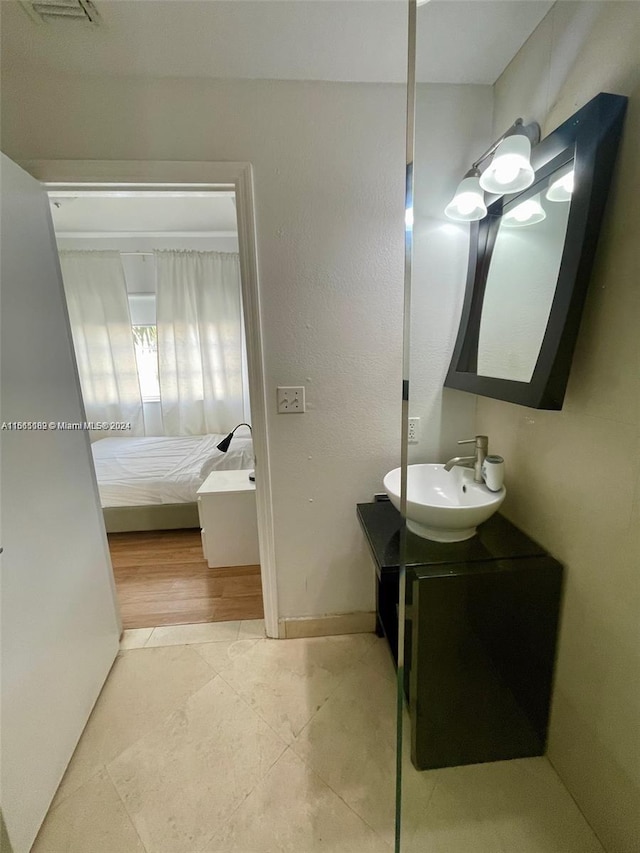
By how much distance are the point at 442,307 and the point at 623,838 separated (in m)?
1.62

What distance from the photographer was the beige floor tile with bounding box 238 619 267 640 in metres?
1.54

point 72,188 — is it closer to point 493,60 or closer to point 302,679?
point 493,60

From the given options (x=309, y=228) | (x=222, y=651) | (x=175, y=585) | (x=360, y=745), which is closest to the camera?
(x=360, y=745)

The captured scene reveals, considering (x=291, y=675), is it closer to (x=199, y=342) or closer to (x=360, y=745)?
(x=360, y=745)

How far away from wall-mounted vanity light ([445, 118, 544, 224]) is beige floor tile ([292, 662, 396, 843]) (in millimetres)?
1836

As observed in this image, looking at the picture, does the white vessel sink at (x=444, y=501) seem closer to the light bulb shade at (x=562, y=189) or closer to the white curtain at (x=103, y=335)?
the light bulb shade at (x=562, y=189)

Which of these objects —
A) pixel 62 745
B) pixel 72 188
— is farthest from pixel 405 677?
pixel 72 188

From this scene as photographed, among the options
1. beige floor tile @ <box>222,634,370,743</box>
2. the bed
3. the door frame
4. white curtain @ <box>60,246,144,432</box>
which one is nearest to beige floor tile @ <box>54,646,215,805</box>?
beige floor tile @ <box>222,634,370,743</box>

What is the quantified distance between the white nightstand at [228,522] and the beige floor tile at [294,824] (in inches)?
45.2

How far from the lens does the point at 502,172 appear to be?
40.4 inches

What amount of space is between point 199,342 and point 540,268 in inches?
134

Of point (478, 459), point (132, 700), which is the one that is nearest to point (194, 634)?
point (132, 700)

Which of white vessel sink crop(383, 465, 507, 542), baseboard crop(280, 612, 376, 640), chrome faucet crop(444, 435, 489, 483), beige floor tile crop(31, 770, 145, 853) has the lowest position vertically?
beige floor tile crop(31, 770, 145, 853)

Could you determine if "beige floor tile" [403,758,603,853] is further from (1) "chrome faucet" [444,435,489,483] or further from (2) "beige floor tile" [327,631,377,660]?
(1) "chrome faucet" [444,435,489,483]
